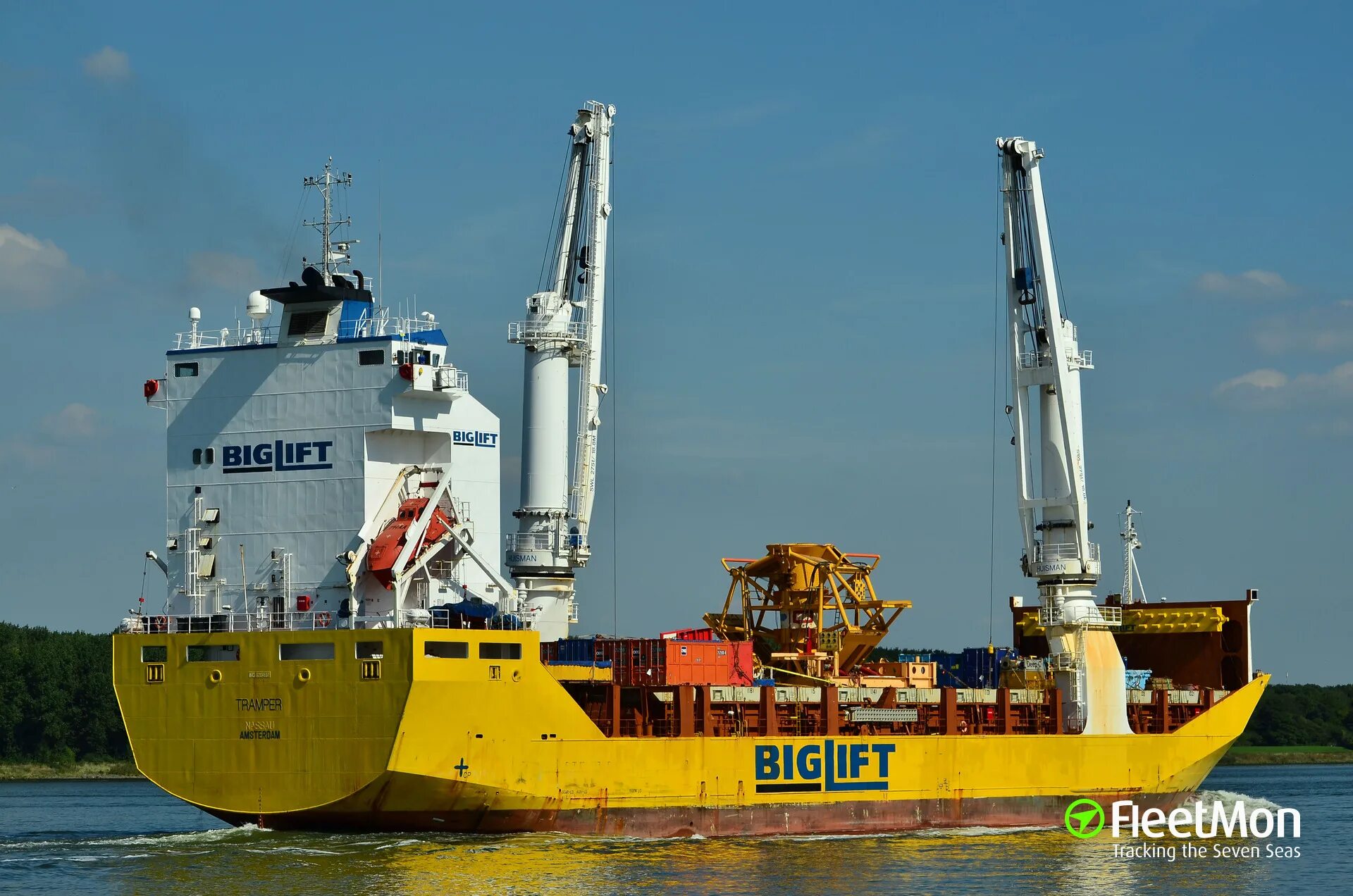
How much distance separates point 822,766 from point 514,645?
858 cm

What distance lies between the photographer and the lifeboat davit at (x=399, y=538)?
38.9 m

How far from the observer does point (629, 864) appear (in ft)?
117

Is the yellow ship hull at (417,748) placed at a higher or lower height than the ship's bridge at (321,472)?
lower

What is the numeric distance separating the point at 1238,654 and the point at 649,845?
21988mm

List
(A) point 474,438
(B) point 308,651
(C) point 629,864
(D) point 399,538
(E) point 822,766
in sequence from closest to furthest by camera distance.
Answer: (C) point 629,864
(B) point 308,651
(D) point 399,538
(A) point 474,438
(E) point 822,766

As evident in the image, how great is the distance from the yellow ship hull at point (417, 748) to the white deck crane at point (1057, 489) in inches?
353

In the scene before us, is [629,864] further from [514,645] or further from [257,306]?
[257,306]

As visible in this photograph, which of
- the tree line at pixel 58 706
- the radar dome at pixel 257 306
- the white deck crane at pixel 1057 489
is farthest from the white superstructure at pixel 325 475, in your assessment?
the tree line at pixel 58 706

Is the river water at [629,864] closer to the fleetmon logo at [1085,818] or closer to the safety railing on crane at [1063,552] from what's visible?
the fleetmon logo at [1085,818]

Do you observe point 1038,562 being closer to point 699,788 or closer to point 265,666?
point 699,788

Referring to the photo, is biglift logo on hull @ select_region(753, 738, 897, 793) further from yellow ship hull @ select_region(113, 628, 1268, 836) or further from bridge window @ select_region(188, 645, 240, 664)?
bridge window @ select_region(188, 645, 240, 664)

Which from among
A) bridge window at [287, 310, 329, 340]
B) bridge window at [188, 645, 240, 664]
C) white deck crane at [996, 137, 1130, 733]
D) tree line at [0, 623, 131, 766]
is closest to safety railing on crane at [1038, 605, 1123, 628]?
white deck crane at [996, 137, 1130, 733]

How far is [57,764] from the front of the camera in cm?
8744

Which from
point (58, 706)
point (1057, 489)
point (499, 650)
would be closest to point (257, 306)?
point (499, 650)
